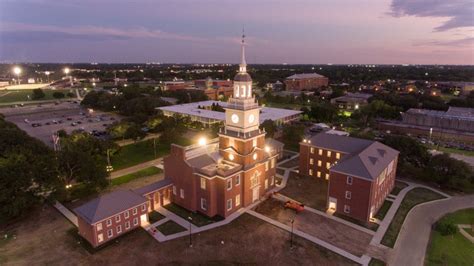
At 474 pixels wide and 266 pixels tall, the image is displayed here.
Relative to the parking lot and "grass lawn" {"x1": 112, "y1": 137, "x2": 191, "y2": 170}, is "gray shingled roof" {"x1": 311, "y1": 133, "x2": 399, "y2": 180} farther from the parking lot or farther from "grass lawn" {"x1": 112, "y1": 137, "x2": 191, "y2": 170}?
the parking lot

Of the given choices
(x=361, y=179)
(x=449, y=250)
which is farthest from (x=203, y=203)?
(x=449, y=250)

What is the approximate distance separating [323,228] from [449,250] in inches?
602

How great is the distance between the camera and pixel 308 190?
5138 centimetres

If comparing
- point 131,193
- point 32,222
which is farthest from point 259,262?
point 32,222

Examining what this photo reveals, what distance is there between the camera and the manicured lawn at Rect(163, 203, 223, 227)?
41.2 metres

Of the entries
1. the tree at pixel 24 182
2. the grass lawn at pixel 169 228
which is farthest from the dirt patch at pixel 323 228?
the tree at pixel 24 182

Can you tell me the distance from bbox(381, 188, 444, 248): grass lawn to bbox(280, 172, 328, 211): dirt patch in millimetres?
9684

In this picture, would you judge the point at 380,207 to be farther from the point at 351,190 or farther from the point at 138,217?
the point at 138,217

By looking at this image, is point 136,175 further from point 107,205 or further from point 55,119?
point 55,119

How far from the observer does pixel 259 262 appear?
33.1m

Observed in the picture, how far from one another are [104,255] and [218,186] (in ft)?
55.9

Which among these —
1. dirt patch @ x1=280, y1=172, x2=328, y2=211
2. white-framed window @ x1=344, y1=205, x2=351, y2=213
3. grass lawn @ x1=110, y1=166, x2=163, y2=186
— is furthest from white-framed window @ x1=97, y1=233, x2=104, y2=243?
white-framed window @ x1=344, y1=205, x2=351, y2=213

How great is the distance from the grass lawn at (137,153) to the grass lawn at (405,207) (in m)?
49.9

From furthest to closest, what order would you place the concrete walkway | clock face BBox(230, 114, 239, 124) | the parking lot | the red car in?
1. the parking lot
2. clock face BBox(230, 114, 239, 124)
3. the red car
4. the concrete walkway
